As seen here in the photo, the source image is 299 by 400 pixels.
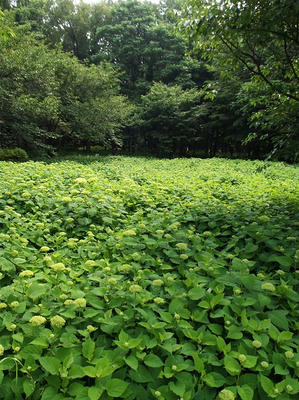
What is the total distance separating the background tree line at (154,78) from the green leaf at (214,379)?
2566 mm

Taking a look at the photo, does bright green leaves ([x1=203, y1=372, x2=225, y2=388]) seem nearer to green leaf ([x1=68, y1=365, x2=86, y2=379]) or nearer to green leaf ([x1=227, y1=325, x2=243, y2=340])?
green leaf ([x1=227, y1=325, x2=243, y2=340])

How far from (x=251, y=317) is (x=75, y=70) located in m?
16.6

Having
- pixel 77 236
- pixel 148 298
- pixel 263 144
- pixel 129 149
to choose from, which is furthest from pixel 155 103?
pixel 148 298

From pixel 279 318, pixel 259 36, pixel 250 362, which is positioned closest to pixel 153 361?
pixel 250 362

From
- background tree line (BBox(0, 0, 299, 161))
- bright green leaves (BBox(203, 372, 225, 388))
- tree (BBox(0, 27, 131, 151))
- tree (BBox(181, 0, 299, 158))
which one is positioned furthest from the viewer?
tree (BBox(0, 27, 131, 151))

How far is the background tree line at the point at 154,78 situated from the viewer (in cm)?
316

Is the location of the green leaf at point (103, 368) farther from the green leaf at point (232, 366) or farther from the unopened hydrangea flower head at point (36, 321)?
the green leaf at point (232, 366)

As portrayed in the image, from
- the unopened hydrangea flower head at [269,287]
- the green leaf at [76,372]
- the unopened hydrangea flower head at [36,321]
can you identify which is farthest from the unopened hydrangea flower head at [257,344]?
the unopened hydrangea flower head at [36,321]

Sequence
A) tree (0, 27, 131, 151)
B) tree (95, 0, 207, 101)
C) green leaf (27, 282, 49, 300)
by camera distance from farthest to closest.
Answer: tree (95, 0, 207, 101) < tree (0, 27, 131, 151) < green leaf (27, 282, 49, 300)

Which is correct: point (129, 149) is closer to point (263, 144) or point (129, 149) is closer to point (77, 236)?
point (263, 144)

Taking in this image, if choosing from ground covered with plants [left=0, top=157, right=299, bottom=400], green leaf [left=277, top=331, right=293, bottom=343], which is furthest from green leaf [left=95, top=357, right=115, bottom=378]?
green leaf [left=277, top=331, right=293, bottom=343]

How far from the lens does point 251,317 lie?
60.9 inches

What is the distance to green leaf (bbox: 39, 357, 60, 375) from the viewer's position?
3.72 ft

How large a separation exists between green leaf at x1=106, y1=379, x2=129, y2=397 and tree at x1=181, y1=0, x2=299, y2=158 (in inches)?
117
